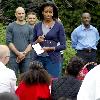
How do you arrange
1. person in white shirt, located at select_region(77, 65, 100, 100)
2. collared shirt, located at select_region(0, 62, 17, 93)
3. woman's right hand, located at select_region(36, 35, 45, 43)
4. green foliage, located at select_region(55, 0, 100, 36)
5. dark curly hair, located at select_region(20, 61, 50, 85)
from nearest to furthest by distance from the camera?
person in white shirt, located at select_region(77, 65, 100, 100) → collared shirt, located at select_region(0, 62, 17, 93) → dark curly hair, located at select_region(20, 61, 50, 85) → woman's right hand, located at select_region(36, 35, 45, 43) → green foliage, located at select_region(55, 0, 100, 36)

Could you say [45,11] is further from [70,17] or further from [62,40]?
[70,17]

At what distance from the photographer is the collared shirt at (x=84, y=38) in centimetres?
1306

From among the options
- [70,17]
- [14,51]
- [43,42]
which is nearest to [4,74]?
[43,42]

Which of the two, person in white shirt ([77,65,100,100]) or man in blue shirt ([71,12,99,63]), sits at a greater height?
person in white shirt ([77,65,100,100])

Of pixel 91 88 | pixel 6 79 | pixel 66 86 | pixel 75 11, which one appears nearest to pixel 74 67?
pixel 66 86

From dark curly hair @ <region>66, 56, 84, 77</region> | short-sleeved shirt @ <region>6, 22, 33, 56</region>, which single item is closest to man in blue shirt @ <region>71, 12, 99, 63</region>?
short-sleeved shirt @ <region>6, 22, 33, 56</region>

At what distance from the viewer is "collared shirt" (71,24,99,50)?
1306 centimetres

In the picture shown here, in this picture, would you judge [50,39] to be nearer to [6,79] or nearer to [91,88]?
[6,79]

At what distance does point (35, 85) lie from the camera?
7840mm

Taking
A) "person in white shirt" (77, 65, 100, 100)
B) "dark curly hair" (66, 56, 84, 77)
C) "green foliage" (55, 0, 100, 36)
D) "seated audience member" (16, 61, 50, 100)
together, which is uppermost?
"person in white shirt" (77, 65, 100, 100)

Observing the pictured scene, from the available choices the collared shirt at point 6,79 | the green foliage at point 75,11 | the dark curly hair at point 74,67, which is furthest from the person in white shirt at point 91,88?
the green foliage at point 75,11

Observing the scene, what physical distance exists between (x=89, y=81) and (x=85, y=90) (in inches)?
3.7

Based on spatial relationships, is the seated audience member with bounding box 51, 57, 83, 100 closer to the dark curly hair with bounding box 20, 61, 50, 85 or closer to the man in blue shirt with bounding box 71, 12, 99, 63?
the dark curly hair with bounding box 20, 61, 50, 85

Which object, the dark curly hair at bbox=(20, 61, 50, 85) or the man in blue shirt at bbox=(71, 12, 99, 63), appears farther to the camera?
the man in blue shirt at bbox=(71, 12, 99, 63)
